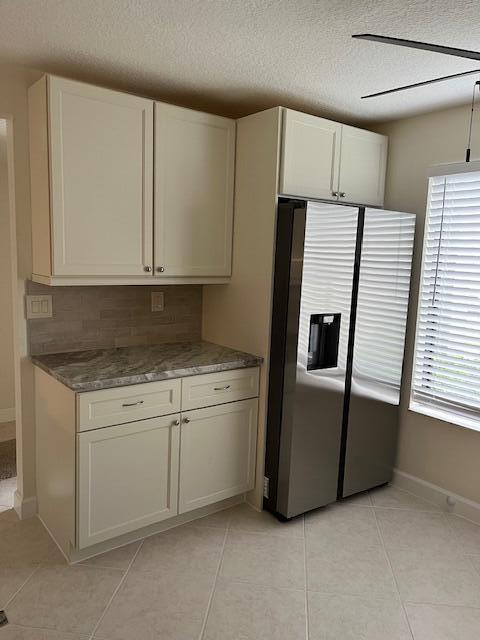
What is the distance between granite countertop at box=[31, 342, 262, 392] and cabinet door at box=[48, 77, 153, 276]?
1.49 ft

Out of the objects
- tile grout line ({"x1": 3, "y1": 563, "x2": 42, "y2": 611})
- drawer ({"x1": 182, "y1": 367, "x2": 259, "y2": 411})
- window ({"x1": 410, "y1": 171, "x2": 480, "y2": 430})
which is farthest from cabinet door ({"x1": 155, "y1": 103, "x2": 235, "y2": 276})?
tile grout line ({"x1": 3, "y1": 563, "x2": 42, "y2": 611})

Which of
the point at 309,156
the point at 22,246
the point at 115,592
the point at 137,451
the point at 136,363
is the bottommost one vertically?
the point at 115,592

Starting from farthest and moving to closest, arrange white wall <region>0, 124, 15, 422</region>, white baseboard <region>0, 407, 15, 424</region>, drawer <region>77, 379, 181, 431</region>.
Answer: white baseboard <region>0, 407, 15, 424</region> → white wall <region>0, 124, 15, 422</region> → drawer <region>77, 379, 181, 431</region>

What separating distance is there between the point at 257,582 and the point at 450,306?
5.96ft

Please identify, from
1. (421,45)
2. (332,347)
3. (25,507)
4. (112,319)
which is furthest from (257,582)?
(421,45)

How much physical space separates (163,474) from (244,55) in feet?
6.57

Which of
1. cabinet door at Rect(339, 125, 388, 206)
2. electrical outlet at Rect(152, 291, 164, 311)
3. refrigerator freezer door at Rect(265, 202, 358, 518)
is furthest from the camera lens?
electrical outlet at Rect(152, 291, 164, 311)

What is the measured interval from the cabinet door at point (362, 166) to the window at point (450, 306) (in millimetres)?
339

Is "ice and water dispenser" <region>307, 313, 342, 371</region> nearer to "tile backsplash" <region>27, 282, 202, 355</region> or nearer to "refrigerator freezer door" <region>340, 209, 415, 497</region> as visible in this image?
"refrigerator freezer door" <region>340, 209, 415, 497</region>

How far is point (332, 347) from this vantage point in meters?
2.81

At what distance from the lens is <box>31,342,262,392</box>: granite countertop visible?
231 centimetres

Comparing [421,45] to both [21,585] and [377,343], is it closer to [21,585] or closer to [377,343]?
[377,343]

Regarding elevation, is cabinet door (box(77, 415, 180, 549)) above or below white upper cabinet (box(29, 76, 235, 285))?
below

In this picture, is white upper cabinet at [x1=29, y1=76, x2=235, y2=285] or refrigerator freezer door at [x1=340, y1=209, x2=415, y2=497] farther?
refrigerator freezer door at [x1=340, y1=209, x2=415, y2=497]
